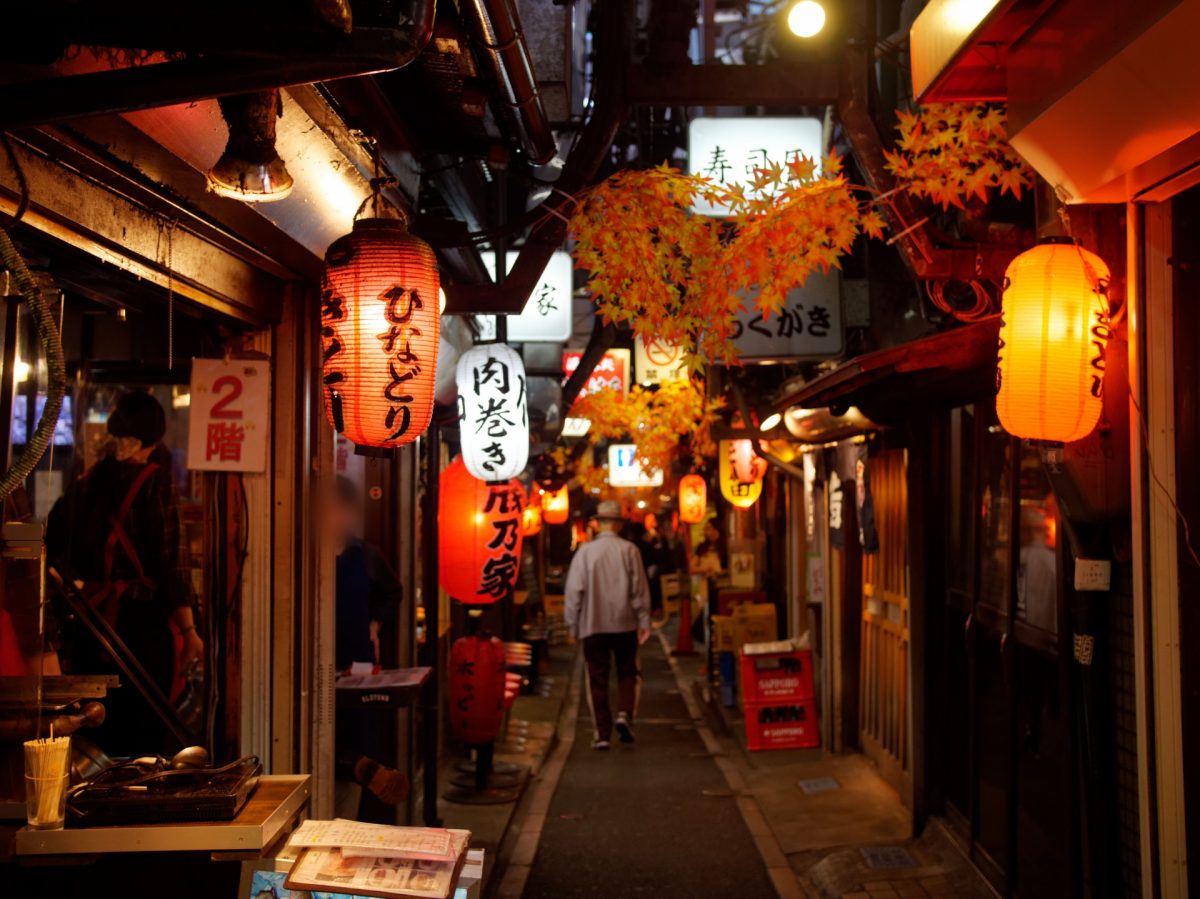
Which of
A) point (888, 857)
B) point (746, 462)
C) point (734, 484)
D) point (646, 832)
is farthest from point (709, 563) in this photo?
point (888, 857)

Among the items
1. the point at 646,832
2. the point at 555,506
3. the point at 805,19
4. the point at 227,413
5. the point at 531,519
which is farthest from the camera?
the point at 555,506

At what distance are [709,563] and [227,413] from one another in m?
17.7

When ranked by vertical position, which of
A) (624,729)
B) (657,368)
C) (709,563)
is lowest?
(624,729)

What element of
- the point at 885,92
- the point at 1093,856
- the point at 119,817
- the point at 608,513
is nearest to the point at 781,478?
the point at 608,513

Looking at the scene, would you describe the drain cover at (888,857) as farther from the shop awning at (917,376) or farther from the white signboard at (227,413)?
the white signboard at (227,413)

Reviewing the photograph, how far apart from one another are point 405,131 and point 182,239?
296 cm

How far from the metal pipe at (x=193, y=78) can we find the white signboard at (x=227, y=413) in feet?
11.0

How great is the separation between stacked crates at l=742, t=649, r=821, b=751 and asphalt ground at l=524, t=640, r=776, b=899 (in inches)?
36.2

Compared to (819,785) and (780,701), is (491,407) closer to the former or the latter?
(819,785)

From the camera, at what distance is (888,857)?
938 cm

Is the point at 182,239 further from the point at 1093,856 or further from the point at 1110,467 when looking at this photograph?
the point at 1093,856

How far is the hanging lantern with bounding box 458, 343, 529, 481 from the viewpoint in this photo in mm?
9812

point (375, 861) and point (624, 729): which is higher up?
point (375, 861)

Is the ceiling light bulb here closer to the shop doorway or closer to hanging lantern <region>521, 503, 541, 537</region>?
the shop doorway
